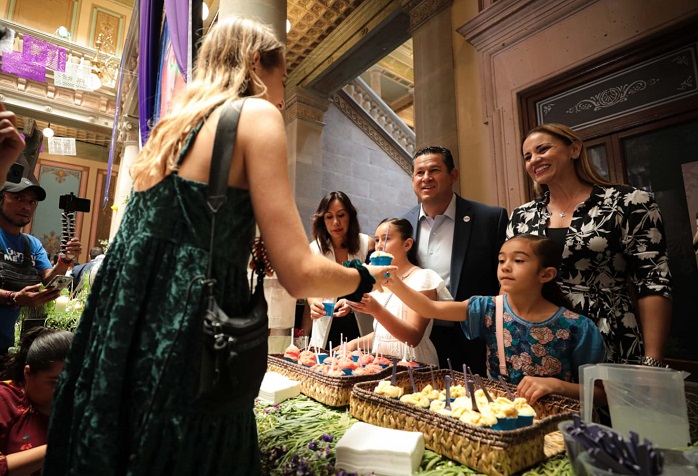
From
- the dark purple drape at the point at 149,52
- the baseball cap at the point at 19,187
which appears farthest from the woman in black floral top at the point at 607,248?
the dark purple drape at the point at 149,52

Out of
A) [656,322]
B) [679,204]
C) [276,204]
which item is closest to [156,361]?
[276,204]

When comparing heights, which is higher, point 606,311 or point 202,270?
point 202,270

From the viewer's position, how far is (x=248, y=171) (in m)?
1.02

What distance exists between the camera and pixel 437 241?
297 centimetres

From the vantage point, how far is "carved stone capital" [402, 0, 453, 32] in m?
5.66

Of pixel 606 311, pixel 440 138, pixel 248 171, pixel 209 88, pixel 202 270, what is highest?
pixel 440 138

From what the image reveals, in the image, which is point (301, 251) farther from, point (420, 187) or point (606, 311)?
point (420, 187)

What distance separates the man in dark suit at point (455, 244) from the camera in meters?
2.73

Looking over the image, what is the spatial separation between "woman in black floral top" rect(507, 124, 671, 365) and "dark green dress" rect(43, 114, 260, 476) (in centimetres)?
182

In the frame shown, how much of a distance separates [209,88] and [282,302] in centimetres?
244

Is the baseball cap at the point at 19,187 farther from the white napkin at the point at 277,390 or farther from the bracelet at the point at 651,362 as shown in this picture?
the bracelet at the point at 651,362

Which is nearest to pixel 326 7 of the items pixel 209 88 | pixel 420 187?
pixel 420 187

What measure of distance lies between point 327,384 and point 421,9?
6088mm

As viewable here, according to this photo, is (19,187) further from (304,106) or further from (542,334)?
(304,106)
